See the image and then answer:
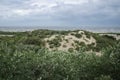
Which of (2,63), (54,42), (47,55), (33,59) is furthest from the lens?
(54,42)

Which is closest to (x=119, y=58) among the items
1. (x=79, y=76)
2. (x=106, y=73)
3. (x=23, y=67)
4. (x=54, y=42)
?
(x=106, y=73)

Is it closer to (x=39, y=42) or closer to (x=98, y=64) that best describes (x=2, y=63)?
(x=98, y=64)

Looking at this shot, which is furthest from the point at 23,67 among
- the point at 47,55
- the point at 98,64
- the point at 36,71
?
the point at 98,64

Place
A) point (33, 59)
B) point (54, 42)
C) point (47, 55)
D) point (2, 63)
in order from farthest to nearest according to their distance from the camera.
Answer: point (54, 42) < point (47, 55) < point (33, 59) < point (2, 63)

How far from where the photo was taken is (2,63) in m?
11.6

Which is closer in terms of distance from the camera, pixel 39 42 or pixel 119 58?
pixel 119 58

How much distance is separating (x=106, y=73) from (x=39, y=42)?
113 ft

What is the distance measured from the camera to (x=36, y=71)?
12.2m

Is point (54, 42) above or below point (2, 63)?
below

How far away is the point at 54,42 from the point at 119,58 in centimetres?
3397

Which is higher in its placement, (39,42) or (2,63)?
(2,63)

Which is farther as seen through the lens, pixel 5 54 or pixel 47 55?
pixel 47 55

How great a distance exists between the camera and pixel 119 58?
45.8 feet

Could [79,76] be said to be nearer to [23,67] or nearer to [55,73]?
[55,73]
